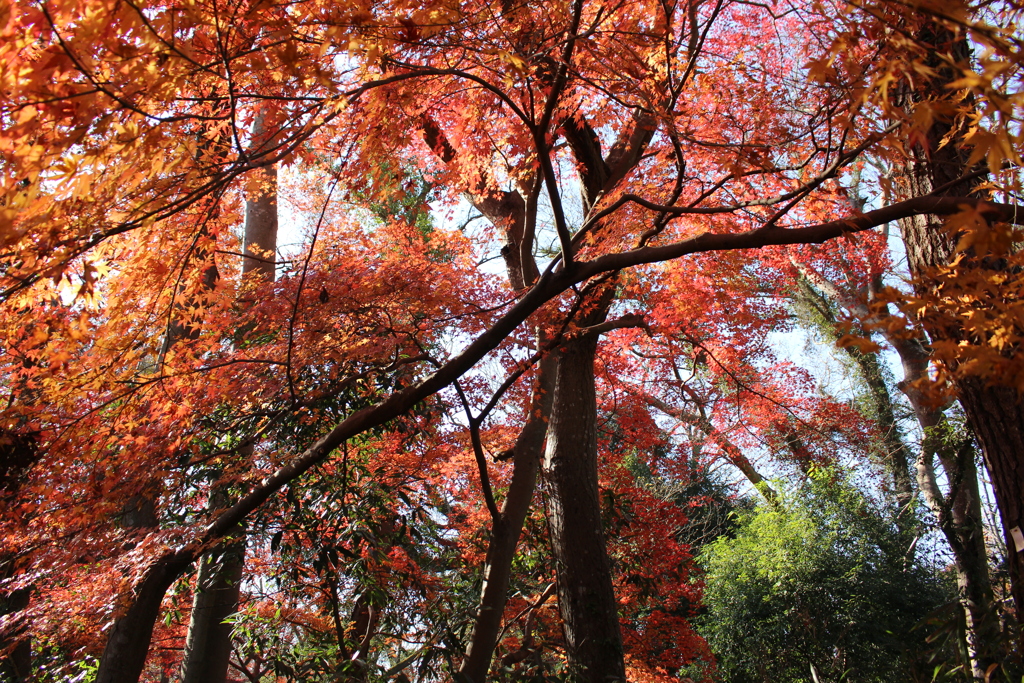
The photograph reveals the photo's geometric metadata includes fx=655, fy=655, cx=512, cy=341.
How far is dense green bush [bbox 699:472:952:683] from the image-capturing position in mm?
7508

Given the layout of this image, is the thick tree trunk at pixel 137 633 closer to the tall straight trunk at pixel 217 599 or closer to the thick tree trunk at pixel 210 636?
the tall straight trunk at pixel 217 599

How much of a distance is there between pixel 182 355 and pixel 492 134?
2.65 metres

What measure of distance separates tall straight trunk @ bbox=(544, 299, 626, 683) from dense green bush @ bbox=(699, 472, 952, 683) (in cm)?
422

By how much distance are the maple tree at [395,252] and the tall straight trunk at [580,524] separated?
2cm

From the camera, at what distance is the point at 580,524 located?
477 cm

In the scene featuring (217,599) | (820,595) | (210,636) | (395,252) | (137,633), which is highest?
(395,252)

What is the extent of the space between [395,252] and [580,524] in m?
2.66

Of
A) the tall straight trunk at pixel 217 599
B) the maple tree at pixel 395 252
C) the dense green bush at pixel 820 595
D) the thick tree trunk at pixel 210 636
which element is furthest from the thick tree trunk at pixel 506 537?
the dense green bush at pixel 820 595

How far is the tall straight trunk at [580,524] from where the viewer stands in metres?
4.42

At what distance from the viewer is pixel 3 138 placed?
1600mm

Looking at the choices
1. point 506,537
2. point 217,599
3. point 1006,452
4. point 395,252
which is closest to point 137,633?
point 506,537

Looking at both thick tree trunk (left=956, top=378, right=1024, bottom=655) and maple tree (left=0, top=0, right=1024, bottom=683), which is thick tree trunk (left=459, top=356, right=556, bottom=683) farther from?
thick tree trunk (left=956, top=378, right=1024, bottom=655)

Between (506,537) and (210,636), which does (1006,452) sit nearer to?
(506,537)

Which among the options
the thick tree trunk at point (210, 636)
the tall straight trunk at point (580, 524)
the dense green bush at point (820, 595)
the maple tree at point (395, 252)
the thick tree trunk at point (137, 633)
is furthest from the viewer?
the dense green bush at point (820, 595)
